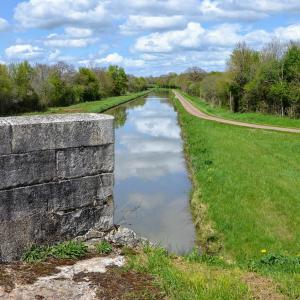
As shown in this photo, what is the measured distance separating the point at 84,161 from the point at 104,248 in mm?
1089

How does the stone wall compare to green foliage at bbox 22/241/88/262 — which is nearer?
the stone wall

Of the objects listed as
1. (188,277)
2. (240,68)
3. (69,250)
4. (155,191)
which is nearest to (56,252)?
(69,250)

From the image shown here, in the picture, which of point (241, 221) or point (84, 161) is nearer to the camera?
point (84, 161)

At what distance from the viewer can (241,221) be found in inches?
497

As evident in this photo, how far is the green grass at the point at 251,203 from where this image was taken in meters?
10.3

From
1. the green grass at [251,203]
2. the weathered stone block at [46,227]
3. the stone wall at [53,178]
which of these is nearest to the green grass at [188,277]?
the green grass at [251,203]

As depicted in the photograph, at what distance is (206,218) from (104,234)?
298 inches

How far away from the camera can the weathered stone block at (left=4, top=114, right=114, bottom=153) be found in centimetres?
553

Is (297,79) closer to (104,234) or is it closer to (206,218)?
(206,218)

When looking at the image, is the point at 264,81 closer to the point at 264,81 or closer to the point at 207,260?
the point at 264,81

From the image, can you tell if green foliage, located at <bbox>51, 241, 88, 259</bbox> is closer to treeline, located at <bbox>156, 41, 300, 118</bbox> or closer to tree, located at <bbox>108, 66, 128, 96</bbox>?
treeline, located at <bbox>156, 41, 300, 118</bbox>

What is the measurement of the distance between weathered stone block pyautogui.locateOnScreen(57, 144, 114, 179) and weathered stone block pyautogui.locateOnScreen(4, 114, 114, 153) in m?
0.08

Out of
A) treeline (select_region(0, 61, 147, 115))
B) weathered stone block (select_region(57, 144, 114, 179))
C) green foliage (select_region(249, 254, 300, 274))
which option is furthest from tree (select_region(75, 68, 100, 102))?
weathered stone block (select_region(57, 144, 114, 179))

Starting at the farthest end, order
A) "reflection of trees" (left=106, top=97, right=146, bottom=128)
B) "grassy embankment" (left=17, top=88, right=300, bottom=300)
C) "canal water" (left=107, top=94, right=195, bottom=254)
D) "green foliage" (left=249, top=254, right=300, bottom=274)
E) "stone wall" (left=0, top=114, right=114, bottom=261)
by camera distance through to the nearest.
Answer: "reflection of trees" (left=106, top=97, right=146, bottom=128)
"canal water" (left=107, top=94, right=195, bottom=254)
"green foliage" (left=249, top=254, right=300, bottom=274)
"stone wall" (left=0, top=114, right=114, bottom=261)
"grassy embankment" (left=17, top=88, right=300, bottom=300)
